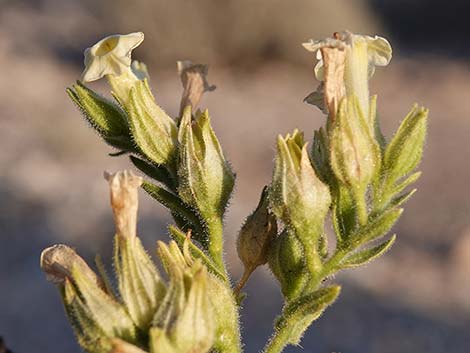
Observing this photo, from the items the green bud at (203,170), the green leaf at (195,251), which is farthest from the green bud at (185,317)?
the green bud at (203,170)

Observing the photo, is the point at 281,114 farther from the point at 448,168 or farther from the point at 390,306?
the point at 390,306

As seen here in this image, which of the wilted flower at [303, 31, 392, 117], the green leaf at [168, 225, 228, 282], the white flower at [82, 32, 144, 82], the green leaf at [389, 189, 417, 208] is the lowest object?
the green leaf at [168, 225, 228, 282]

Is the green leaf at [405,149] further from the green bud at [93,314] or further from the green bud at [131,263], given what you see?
the green bud at [93,314]

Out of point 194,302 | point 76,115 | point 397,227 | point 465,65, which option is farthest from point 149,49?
point 194,302

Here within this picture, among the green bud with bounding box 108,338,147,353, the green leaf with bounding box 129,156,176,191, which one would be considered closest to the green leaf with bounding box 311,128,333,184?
the green leaf with bounding box 129,156,176,191

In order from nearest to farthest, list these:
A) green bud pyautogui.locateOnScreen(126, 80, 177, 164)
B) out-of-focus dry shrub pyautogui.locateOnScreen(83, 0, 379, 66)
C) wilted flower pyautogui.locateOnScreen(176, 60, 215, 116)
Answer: green bud pyautogui.locateOnScreen(126, 80, 177, 164) → wilted flower pyautogui.locateOnScreen(176, 60, 215, 116) → out-of-focus dry shrub pyautogui.locateOnScreen(83, 0, 379, 66)

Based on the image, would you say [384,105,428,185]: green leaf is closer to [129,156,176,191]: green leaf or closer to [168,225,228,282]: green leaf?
[168,225,228,282]: green leaf

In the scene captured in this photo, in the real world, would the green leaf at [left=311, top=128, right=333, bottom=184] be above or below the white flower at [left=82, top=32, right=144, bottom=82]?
below
